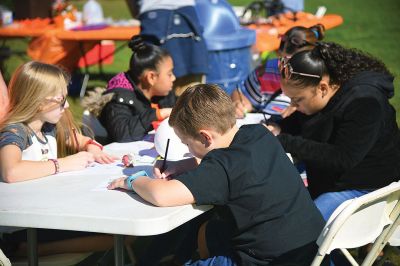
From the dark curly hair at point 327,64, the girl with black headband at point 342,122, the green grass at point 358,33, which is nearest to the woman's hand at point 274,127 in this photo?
the girl with black headband at point 342,122

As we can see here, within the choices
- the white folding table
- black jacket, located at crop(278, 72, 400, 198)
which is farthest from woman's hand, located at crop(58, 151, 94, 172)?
black jacket, located at crop(278, 72, 400, 198)

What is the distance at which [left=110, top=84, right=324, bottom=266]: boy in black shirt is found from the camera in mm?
1975

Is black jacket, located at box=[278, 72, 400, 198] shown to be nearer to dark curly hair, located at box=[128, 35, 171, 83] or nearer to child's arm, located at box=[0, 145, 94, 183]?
child's arm, located at box=[0, 145, 94, 183]

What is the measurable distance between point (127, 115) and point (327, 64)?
48.8 inches

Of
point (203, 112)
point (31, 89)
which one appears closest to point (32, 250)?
point (31, 89)

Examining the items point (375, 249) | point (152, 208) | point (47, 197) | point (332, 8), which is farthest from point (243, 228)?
point (332, 8)

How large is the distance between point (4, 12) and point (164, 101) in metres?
4.78

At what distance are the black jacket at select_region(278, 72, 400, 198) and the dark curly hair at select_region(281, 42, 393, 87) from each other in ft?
0.18

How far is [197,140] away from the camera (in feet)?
7.00

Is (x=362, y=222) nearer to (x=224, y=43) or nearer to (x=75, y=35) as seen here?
(x=224, y=43)

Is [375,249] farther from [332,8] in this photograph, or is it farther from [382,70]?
[332,8]

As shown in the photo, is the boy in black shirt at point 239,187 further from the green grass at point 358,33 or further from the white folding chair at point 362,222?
the green grass at point 358,33

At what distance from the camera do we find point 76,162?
100 inches

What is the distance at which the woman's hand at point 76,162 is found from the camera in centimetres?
251
